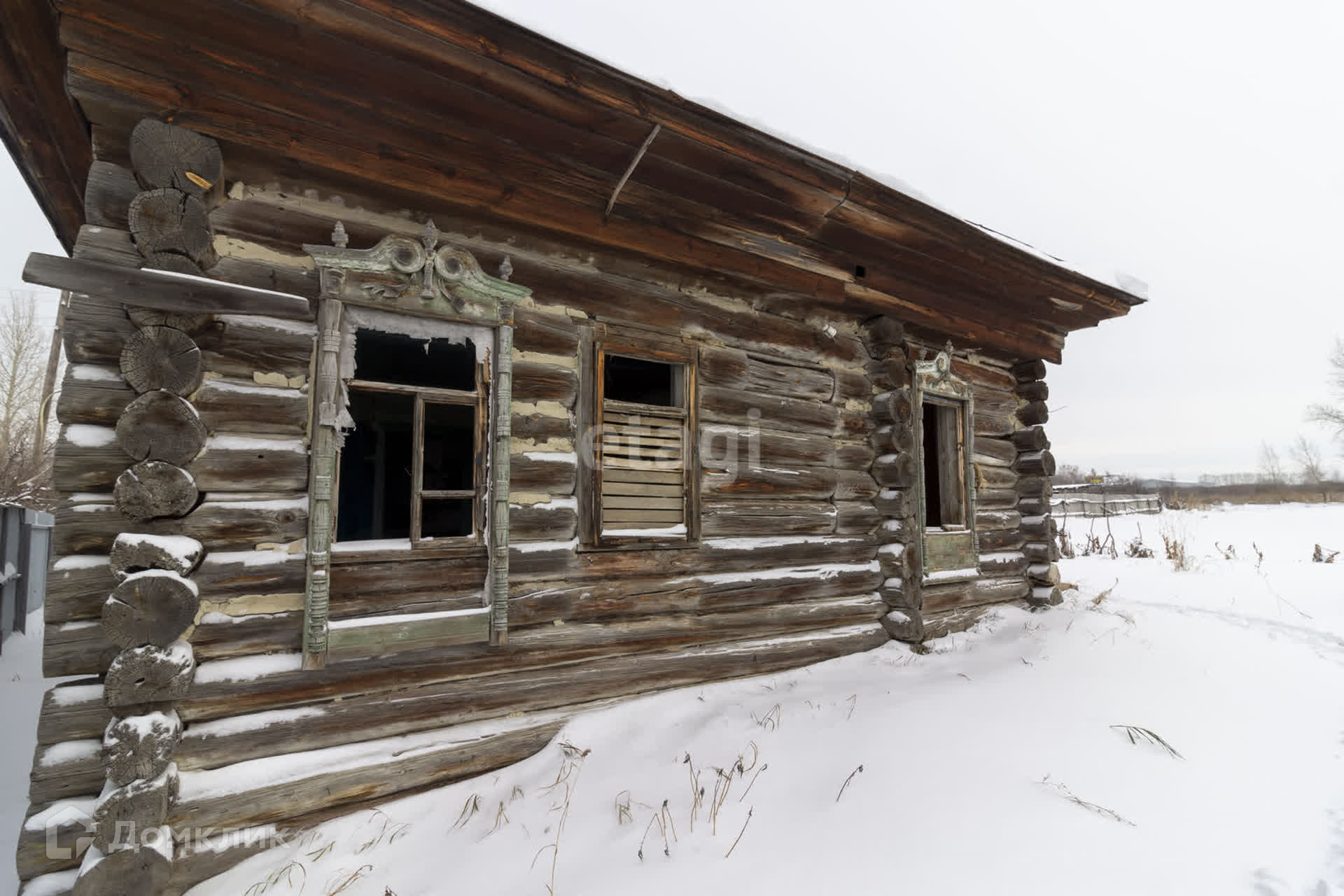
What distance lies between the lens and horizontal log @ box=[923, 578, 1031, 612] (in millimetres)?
6086

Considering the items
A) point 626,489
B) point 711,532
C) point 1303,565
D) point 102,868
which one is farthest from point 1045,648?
point 1303,565

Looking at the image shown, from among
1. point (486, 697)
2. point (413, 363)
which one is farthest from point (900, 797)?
point (413, 363)

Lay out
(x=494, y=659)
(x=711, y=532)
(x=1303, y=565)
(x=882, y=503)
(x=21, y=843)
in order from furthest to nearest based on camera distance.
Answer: (x=1303, y=565), (x=882, y=503), (x=711, y=532), (x=494, y=659), (x=21, y=843)

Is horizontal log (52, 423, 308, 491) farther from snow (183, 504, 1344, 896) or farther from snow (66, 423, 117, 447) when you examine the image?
snow (183, 504, 1344, 896)

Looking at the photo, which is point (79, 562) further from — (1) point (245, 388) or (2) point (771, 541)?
(2) point (771, 541)

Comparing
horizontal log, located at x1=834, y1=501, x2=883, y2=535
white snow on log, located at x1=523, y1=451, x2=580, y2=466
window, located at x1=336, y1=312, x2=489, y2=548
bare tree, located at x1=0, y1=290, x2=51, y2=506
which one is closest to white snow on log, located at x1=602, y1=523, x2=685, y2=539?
Answer: white snow on log, located at x1=523, y1=451, x2=580, y2=466

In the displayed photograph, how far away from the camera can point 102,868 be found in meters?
2.41

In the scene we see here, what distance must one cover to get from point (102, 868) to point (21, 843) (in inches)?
13.1

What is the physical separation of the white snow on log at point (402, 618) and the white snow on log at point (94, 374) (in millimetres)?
1482

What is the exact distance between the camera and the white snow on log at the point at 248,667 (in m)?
2.82

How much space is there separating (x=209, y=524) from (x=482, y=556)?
1.31 meters

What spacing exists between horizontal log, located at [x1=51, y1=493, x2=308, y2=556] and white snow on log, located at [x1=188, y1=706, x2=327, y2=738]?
81cm

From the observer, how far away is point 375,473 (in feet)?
28.9

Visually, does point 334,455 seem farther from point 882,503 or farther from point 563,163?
point 882,503
